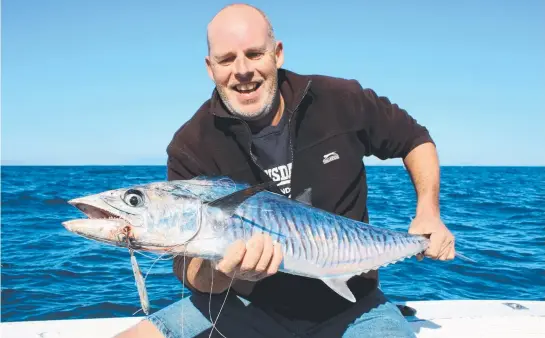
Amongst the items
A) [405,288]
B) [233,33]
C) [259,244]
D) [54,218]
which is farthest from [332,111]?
[54,218]

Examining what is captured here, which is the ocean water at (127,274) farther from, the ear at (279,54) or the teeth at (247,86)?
the ear at (279,54)

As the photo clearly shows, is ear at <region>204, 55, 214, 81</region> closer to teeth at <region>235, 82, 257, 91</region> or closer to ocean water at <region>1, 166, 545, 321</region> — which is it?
teeth at <region>235, 82, 257, 91</region>

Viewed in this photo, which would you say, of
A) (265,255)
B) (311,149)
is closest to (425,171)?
(311,149)

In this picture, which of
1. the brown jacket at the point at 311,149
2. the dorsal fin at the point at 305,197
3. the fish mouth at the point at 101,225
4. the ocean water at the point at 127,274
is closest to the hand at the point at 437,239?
the brown jacket at the point at 311,149

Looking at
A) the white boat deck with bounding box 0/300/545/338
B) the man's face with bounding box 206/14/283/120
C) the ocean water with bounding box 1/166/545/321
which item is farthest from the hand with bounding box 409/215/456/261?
the ocean water with bounding box 1/166/545/321

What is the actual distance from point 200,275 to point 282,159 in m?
0.99

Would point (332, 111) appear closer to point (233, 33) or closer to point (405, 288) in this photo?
point (233, 33)

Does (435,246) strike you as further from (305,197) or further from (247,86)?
(247,86)

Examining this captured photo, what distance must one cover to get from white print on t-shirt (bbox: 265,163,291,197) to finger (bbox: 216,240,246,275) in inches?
37.4

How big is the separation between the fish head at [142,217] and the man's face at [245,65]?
3.10ft

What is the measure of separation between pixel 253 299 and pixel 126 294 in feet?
13.0

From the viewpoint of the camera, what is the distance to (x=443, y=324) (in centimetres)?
415

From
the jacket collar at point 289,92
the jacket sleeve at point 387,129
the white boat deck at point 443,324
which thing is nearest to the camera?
the jacket collar at point 289,92

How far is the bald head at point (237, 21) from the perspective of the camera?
10.4 feet
